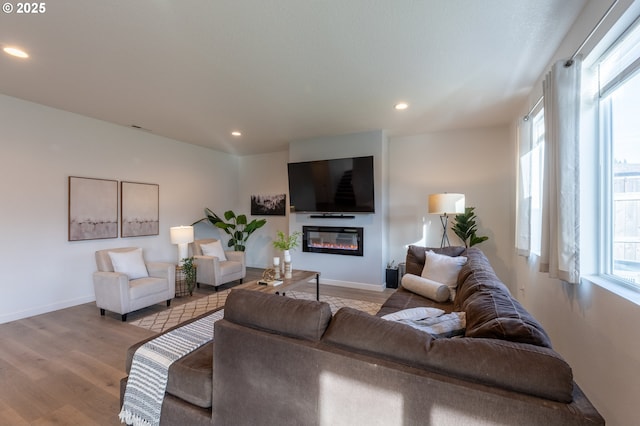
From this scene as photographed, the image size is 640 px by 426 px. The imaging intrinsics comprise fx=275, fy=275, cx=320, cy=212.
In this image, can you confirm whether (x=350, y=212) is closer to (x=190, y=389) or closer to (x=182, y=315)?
(x=182, y=315)

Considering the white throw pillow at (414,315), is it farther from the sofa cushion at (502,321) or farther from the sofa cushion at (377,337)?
the sofa cushion at (377,337)

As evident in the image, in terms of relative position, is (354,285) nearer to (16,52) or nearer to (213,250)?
(213,250)

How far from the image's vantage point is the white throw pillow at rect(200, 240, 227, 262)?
491 centimetres

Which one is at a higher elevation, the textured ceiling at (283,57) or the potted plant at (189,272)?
the textured ceiling at (283,57)

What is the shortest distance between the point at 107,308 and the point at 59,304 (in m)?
0.99

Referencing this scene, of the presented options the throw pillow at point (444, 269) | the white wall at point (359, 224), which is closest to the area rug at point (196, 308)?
the white wall at point (359, 224)

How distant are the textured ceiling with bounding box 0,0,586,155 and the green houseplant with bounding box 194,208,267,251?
2.35 metres

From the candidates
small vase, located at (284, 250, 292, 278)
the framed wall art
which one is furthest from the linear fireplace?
small vase, located at (284, 250, 292, 278)

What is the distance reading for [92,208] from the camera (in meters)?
4.11

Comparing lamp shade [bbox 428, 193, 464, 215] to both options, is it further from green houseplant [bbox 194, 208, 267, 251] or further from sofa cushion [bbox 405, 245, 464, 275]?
green houseplant [bbox 194, 208, 267, 251]

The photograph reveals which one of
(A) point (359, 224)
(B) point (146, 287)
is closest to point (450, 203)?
(A) point (359, 224)

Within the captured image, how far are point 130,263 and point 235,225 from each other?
2.57 metres

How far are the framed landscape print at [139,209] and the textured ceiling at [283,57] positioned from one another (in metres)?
1.15

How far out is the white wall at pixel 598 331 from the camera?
4.61ft
